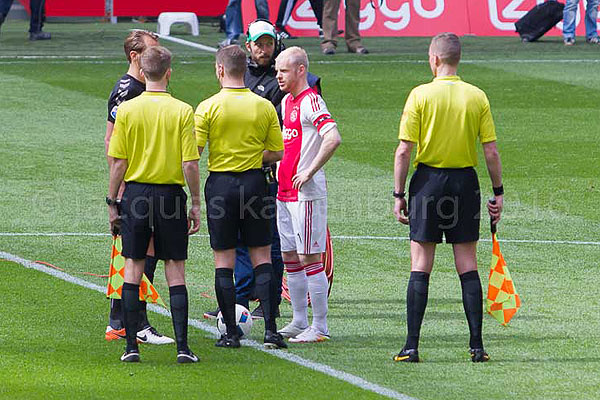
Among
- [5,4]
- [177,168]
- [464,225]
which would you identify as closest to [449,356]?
[464,225]

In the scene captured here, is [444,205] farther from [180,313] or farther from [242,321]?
[180,313]

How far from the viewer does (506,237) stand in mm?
11695

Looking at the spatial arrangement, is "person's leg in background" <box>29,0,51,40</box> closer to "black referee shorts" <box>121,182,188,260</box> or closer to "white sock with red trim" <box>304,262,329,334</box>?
"white sock with red trim" <box>304,262,329,334</box>

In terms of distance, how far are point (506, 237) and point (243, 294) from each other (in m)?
3.79

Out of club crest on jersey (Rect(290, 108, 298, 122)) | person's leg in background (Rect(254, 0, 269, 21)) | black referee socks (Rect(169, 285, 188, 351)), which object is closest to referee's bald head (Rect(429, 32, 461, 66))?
club crest on jersey (Rect(290, 108, 298, 122))

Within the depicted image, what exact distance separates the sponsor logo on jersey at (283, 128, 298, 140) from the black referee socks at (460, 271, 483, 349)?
4.75ft

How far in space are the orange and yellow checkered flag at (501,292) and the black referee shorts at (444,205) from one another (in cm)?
54

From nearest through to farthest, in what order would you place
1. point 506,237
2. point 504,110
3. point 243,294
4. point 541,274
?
point 243,294, point 541,274, point 506,237, point 504,110

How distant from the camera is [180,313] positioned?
750 centimetres

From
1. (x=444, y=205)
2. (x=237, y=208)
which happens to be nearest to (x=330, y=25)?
(x=237, y=208)

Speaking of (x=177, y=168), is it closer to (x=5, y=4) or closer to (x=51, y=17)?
(x=5, y=4)

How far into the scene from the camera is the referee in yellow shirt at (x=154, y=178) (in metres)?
7.34

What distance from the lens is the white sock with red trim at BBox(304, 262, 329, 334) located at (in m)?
8.15

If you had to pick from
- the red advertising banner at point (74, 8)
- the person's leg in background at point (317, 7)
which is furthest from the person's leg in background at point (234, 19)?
the red advertising banner at point (74, 8)
